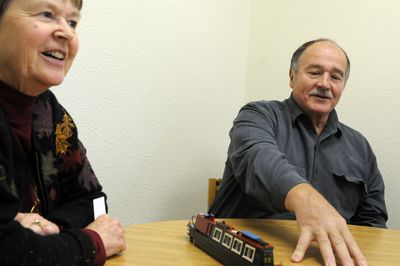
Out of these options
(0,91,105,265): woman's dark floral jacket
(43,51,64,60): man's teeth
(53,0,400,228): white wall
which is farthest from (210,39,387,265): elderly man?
(43,51,64,60): man's teeth

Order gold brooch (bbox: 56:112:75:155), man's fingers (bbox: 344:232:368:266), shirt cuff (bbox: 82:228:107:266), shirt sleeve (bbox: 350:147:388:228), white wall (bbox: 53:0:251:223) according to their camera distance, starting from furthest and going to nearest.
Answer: shirt sleeve (bbox: 350:147:388:228) → white wall (bbox: 53:0:251:223) → gold brooch (bbox: 56:112:75:155) → man's fingers (bbox: 344:232:368:266) → shirt cuff (bbox: 82:228:107:266)

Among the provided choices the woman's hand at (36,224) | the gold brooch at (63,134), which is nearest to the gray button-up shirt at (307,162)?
the gold brooch at (63,134)

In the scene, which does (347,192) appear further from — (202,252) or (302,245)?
(202,252)

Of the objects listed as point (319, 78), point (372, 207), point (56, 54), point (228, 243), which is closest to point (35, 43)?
point (56, 54)

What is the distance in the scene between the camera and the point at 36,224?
0.83 meters

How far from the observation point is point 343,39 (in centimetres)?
215

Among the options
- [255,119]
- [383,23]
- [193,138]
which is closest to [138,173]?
[193,138]

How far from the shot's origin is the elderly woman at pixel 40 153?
72 centimetres

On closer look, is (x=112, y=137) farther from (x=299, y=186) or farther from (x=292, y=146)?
(x=299, y=186)

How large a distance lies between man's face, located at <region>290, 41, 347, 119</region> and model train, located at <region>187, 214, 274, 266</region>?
36.0 inches

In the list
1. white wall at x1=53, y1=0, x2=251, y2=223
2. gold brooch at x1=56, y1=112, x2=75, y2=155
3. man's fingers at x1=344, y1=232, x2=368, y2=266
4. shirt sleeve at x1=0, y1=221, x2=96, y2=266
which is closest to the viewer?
shirt sleeve at x1=0, y1=221, x2=96, y2=266

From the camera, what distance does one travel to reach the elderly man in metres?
1.35

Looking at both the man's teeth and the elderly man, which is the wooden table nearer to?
the elderly man

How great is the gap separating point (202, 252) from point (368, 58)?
1.54m
